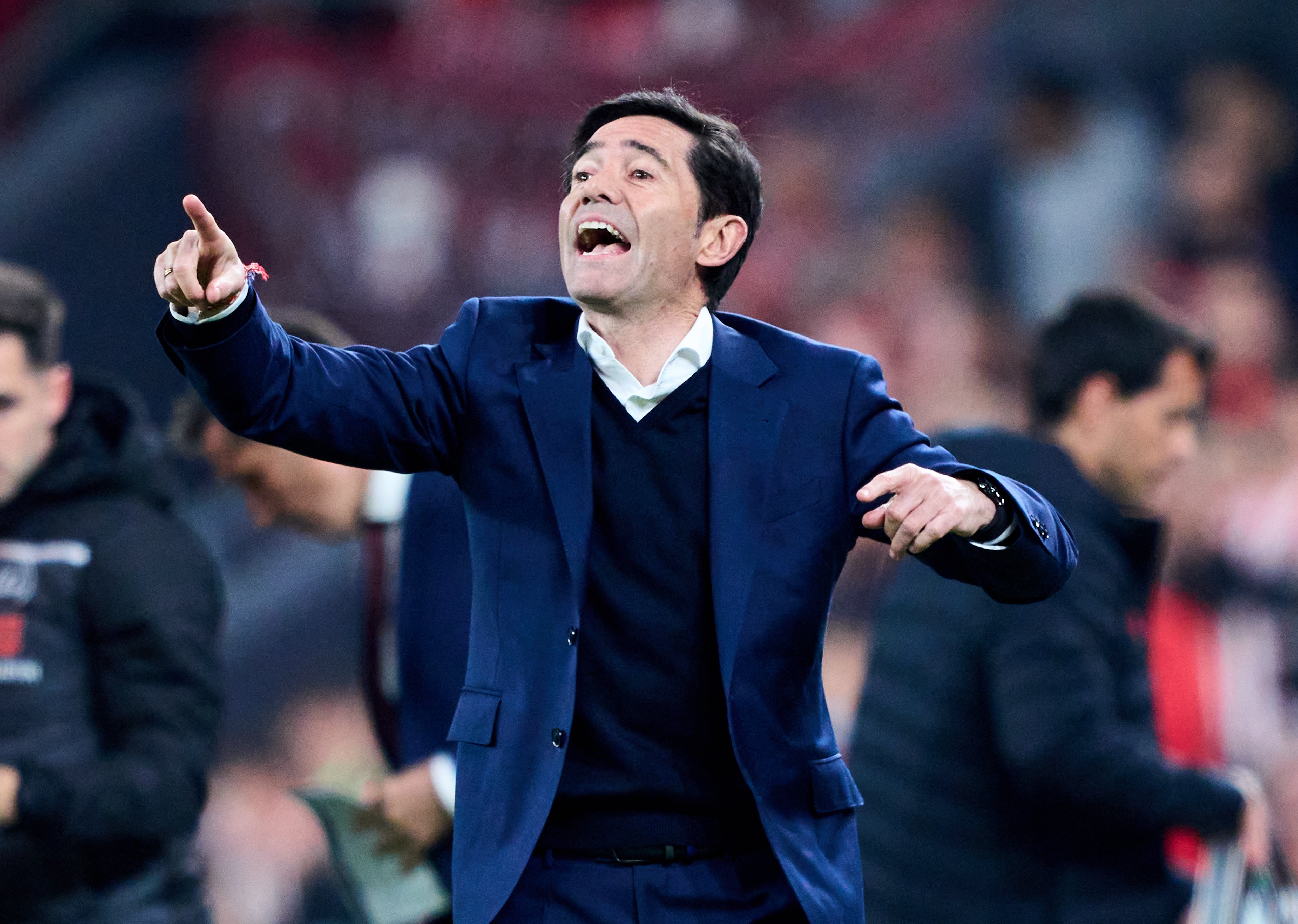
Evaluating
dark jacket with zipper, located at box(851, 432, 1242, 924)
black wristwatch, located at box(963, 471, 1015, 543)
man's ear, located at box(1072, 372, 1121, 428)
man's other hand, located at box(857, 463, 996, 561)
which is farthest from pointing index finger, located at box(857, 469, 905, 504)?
man's ear, located at box(1072, 372, 1121, 428)

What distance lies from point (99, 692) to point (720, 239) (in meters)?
1.40

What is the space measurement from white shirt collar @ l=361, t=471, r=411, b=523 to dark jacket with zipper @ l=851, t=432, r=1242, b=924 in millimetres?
992

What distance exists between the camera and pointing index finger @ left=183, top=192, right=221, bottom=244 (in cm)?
144

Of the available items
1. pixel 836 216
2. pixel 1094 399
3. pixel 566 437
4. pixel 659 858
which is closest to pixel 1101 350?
pixel 1094 399

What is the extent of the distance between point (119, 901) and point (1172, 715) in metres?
3.23

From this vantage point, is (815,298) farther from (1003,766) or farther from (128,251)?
(1003,766)

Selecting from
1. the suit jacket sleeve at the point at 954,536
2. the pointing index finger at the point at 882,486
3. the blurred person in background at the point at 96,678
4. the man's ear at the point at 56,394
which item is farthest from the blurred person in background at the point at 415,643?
the pointing index finger at the point at 882,486

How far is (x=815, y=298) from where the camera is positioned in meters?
6.72

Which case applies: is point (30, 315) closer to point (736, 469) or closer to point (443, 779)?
point (443, 779)

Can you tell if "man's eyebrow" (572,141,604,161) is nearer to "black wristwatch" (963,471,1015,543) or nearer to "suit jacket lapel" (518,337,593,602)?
"suit jacket lapel" (518,337,593,602)

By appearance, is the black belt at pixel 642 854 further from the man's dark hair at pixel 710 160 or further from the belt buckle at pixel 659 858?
the man's dark hair at pixel 710 160

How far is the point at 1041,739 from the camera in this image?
263 centimetres

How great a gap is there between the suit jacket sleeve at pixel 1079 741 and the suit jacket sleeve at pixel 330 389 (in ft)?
4.35

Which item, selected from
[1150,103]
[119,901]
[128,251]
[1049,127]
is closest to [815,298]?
[1049,127]
